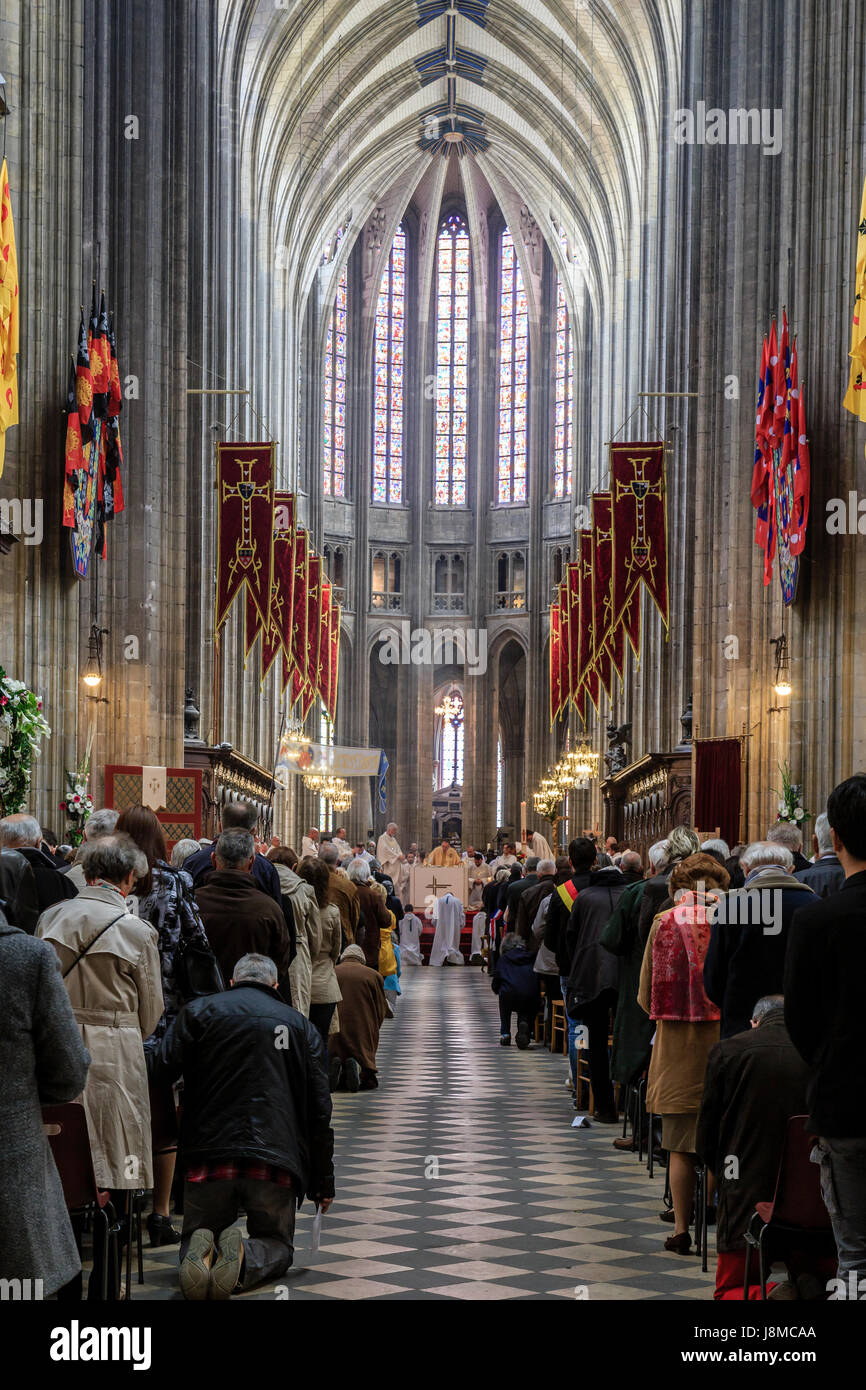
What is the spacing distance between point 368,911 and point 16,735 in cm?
387

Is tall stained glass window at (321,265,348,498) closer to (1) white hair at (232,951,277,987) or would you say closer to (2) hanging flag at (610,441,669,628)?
(2) hanging flag at (610,441,669,628)

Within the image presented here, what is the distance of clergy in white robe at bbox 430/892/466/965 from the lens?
28.0m

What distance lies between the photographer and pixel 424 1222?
7.48 metres

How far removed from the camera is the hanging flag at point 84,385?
543 inches

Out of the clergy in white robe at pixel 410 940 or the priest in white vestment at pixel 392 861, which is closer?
the clergy in white robe at pixel 410 940

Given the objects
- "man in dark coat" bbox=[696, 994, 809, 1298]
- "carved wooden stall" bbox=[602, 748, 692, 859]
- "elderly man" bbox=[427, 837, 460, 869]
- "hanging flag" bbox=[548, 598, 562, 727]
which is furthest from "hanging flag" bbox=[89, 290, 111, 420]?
"hanging flag" bbox=[548, 598, 562, 727]

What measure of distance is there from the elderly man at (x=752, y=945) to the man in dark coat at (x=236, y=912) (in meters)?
2.06

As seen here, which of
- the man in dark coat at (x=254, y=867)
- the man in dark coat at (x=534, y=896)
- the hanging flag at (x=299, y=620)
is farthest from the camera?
the hanging flag at (x=299, y=620)

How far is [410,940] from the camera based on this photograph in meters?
28.0

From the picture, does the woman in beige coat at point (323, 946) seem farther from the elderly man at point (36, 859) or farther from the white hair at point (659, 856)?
the elderly man at point (36, 859)

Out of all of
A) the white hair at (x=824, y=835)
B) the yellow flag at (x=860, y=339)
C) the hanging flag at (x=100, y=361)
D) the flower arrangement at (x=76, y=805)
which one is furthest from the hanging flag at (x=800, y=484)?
the white hair at (x=824, y=835)

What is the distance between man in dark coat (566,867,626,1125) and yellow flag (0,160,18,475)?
4.50 m
